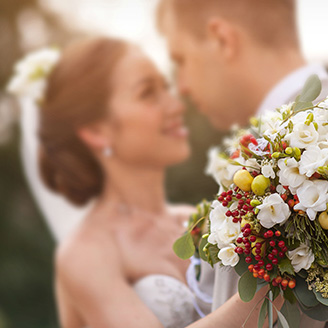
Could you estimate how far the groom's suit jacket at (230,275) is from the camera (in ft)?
3.57

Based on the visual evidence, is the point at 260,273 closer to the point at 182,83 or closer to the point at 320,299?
the point at 320,299

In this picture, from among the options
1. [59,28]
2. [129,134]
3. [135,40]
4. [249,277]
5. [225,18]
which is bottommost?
[249,277]

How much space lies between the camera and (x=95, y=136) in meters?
2.28

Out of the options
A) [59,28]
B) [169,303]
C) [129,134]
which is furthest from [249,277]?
[59,28]

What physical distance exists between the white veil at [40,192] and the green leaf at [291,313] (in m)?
1.47

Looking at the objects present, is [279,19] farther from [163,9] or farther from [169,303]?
[169,303]

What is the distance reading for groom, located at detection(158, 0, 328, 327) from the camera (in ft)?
7.09

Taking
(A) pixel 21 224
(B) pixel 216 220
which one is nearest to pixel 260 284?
(B) pixel 216 220

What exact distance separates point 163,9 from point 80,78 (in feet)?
1.92

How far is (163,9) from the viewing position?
8.02 ft

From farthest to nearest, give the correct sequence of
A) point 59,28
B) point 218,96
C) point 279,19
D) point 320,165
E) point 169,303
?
point 59,28
point 218,96
point 279,19
point 169,303
point 320,165

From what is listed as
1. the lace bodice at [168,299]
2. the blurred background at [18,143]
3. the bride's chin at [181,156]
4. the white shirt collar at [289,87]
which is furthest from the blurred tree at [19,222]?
the white shirt collar at [289,87]

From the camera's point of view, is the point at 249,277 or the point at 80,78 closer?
the point at 249,277

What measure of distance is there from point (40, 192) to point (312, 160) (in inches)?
74.2
